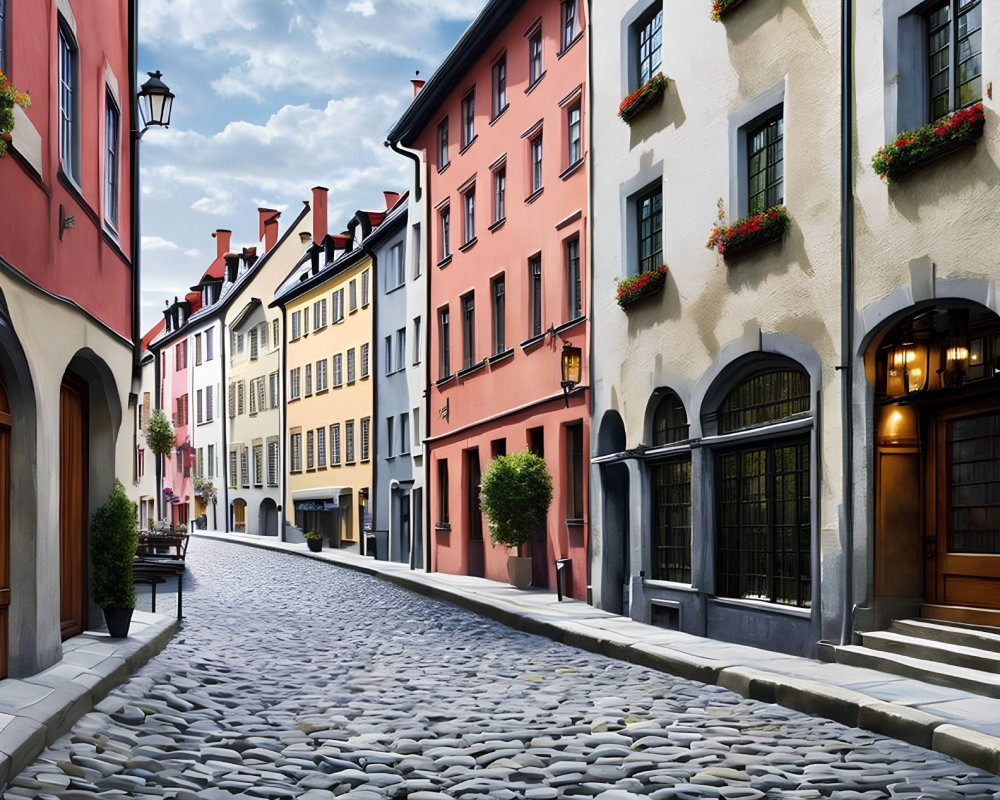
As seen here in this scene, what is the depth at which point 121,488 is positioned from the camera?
552 inches

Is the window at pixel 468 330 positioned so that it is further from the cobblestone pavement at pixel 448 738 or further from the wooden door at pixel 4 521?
the wooden door at pixel 4 521

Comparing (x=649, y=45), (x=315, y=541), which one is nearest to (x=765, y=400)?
(x=649, y=45)

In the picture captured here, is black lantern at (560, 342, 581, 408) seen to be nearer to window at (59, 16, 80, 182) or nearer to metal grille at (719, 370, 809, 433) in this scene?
metal grille at (719, 370, 809, 433)

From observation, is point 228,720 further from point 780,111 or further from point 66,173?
point 780,111

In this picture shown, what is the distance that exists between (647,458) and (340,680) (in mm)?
6963

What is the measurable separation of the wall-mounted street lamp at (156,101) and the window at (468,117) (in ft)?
44.5

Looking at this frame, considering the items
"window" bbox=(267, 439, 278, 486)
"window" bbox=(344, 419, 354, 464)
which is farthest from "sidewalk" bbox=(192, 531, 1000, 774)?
"window" bbox=(267, 439, 278, 486)

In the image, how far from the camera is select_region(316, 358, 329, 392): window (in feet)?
158

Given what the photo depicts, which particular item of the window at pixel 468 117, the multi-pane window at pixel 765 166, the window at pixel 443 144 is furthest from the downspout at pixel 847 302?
the window at pixel 443 144

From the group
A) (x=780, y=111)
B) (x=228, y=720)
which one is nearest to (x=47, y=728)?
(x=228, y=720)

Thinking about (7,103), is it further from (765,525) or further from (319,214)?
(319,214)

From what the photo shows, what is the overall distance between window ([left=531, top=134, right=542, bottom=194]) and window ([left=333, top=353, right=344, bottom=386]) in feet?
73.3

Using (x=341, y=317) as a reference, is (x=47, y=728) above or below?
below

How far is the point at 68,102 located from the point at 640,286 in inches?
306
